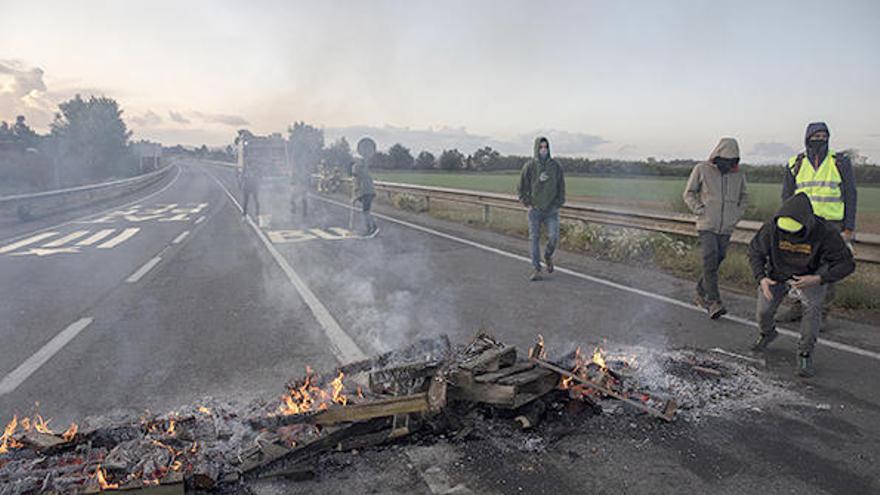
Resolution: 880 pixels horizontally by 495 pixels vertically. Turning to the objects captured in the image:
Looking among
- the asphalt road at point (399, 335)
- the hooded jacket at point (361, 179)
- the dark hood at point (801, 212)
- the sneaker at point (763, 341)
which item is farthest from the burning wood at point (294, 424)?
the hooded jacket at point (361, 179)

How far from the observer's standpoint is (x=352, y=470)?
328 cm

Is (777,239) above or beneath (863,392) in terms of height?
above

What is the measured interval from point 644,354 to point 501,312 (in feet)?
6.20

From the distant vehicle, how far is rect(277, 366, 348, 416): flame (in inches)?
634

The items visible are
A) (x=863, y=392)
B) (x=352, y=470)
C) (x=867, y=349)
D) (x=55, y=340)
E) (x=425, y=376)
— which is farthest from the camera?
(x=55, y=340)

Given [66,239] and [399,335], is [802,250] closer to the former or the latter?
[399,335]

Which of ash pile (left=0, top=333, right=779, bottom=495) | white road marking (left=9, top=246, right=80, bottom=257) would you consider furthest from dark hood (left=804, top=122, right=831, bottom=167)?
white road marking (left=9, top=246, right=80, bottom=257)

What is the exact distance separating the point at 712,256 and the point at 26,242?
14.1m

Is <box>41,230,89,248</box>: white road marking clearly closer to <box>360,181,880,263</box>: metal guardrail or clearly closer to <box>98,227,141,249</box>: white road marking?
<box>98,227,141,249</box>: white road marking

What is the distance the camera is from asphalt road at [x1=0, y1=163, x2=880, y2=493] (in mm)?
3287

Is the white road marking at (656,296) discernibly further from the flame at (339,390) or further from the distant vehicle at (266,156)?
the distant vehicle at (266,156)

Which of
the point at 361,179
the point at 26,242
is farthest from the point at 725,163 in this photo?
the point at 26,242

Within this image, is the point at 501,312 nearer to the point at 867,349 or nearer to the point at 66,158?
the point at 867,349

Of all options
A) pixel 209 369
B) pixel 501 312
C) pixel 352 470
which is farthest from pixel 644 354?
pixel 209 369
